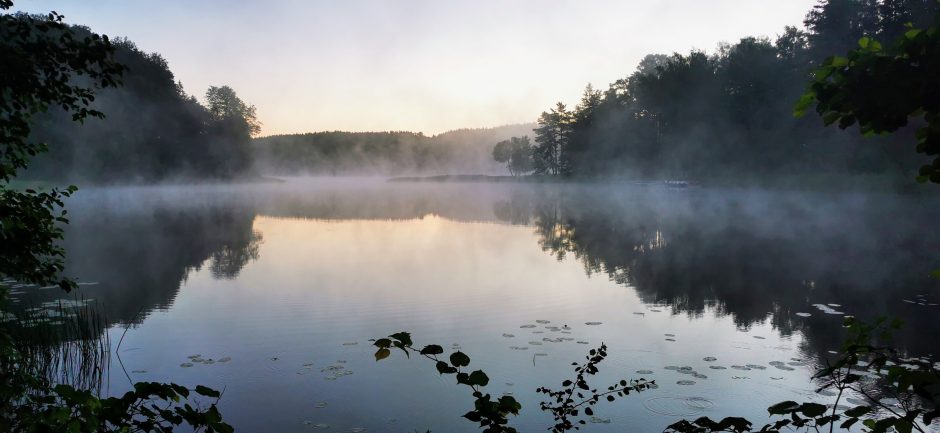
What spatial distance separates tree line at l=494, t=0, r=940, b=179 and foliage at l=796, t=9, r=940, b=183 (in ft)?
122

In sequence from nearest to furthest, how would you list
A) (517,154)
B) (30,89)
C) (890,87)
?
(890,87) → (30,89) → (517,154)

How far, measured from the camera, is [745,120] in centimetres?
7038

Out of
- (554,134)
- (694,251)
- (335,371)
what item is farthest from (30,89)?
(554,134)

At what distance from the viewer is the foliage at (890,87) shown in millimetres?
3029

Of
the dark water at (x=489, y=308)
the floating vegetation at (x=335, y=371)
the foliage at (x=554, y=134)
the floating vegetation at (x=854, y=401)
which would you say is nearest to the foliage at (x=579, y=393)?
the dark water at (x=489, y=308)

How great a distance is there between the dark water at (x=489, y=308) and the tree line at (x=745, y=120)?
17846 mm

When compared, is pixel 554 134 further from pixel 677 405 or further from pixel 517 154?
pixel 677 405

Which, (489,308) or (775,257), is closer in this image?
(489,308)

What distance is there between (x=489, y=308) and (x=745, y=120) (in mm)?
65590

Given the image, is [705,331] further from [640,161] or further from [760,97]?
[640,161]

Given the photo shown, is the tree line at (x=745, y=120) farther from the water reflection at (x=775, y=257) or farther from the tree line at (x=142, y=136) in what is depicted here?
the tree line at (x=142, y=136)

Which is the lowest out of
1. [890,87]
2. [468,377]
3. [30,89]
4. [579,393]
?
[579,393]

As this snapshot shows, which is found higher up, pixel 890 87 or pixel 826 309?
pixel 890 87


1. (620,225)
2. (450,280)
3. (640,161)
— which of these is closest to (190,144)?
(640,161)
